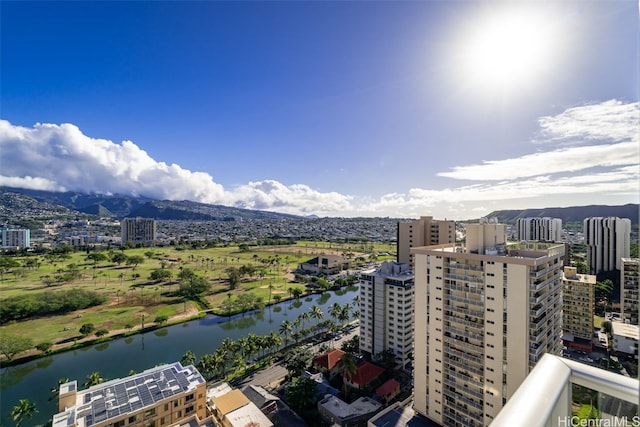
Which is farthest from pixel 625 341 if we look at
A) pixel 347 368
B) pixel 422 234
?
pixel 347 368

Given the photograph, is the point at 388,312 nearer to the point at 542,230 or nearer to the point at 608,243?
the point at 608,243

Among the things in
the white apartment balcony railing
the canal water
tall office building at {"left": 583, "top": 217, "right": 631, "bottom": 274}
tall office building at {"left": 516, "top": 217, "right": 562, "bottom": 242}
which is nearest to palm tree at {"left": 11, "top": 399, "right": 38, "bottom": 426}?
the canal water

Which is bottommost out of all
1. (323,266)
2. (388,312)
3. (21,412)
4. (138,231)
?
(21,412)

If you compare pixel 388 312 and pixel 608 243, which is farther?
pixel 608 243

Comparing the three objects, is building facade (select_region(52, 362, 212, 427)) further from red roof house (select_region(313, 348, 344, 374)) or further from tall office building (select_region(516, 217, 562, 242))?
tall office building (select_region(516, 217, 562, 242))

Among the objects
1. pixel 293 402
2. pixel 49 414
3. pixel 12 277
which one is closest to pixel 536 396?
pixel 293 402

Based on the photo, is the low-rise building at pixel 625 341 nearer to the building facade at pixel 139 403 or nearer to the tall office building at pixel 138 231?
the building facade at pixel 139 403
